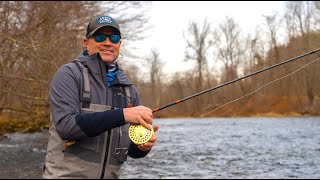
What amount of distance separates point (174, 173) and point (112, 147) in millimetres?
8928

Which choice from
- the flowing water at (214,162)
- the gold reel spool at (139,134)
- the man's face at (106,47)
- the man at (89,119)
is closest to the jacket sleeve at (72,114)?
the man at (89,119)

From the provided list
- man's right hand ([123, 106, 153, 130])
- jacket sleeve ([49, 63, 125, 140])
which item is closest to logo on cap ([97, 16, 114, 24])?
jacket sleeve ([49, 63, 125, 140])

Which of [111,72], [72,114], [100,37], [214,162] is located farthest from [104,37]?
[214,162]

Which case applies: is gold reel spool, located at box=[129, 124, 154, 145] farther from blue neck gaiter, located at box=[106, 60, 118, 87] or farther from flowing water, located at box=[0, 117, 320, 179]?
flowing water, located at box=[0, 117, 320, 179]

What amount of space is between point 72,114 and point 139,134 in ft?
1.37

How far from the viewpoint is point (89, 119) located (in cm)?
236

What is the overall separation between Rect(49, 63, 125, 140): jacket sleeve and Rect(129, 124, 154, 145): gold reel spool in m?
0.18

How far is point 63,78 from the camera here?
2488mm

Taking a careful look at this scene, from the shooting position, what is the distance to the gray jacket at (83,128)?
2.37 m

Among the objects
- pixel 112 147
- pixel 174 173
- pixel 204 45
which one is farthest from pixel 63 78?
pixel 204 45

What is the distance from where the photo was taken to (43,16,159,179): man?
7.77 ft

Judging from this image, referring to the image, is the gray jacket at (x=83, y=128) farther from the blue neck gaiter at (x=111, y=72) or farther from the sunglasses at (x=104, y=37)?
the sunglasses at (x=104, y=37)

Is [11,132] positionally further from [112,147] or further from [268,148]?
[112,147]

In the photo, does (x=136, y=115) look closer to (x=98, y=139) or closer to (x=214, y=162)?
(x=98, y=139)
